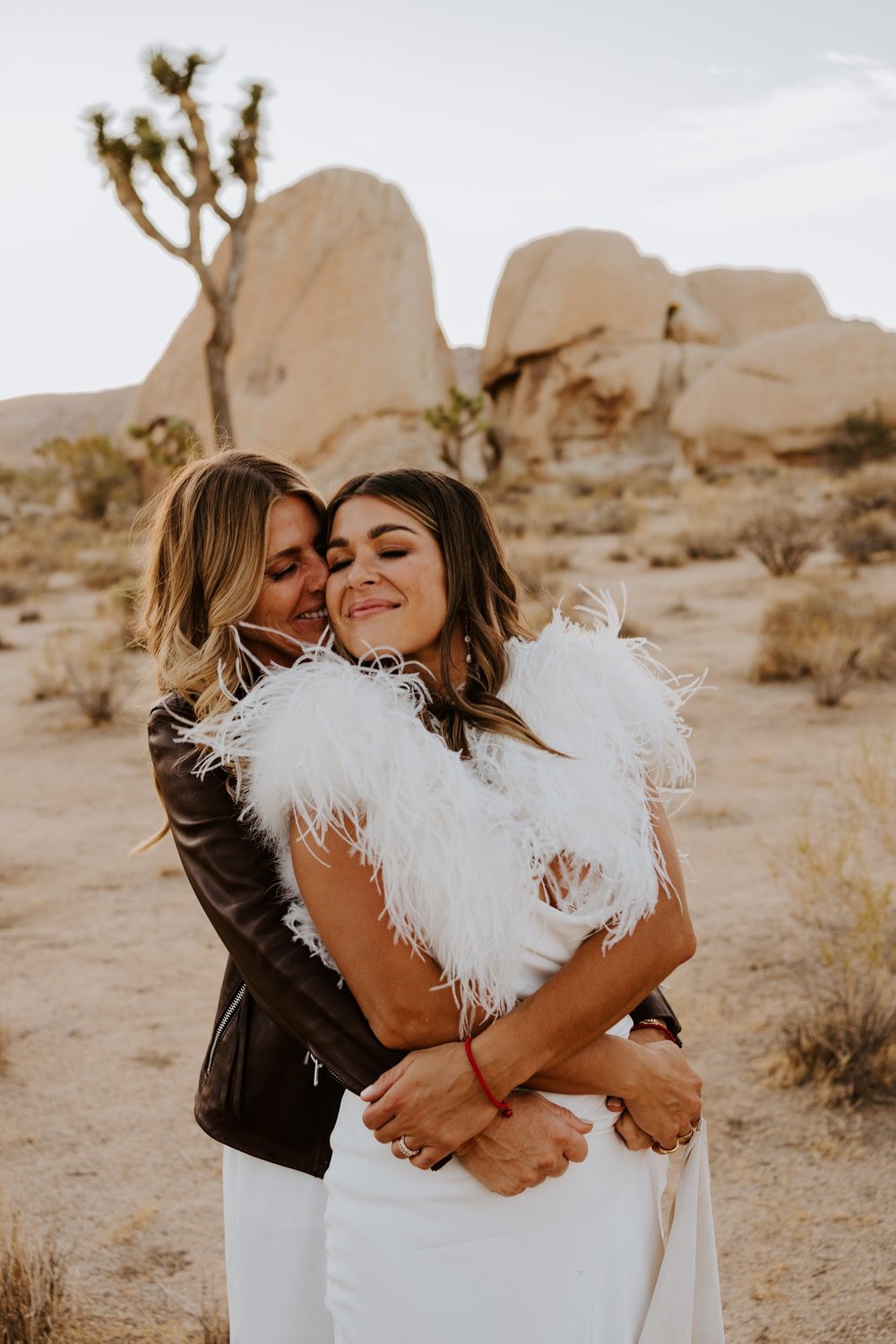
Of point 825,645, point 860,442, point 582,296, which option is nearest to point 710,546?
point 825,645

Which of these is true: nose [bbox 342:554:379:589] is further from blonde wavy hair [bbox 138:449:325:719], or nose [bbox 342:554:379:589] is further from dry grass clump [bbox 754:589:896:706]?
dry grass clump [bbox 754:589:896:706]

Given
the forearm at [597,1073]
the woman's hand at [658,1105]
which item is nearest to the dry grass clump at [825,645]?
the woman's hand at [658,1105]

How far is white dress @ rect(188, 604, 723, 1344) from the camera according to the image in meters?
1.46

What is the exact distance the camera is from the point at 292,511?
1911mm

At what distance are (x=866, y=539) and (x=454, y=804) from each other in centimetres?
1240

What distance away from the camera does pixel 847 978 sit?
3471 millimetres

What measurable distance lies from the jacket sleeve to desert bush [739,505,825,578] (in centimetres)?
1138

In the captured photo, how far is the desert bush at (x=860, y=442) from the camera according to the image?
79.4 ft

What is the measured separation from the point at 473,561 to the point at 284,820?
56cm

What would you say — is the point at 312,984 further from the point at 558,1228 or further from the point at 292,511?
the point at 292,511

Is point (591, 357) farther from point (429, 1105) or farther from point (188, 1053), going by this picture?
point (429, 1105)

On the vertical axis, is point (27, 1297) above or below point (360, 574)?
below

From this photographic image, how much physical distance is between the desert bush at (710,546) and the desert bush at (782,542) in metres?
0.81

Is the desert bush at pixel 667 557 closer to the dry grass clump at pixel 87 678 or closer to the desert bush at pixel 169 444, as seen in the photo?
the dry grass clump at pixel 87 678
